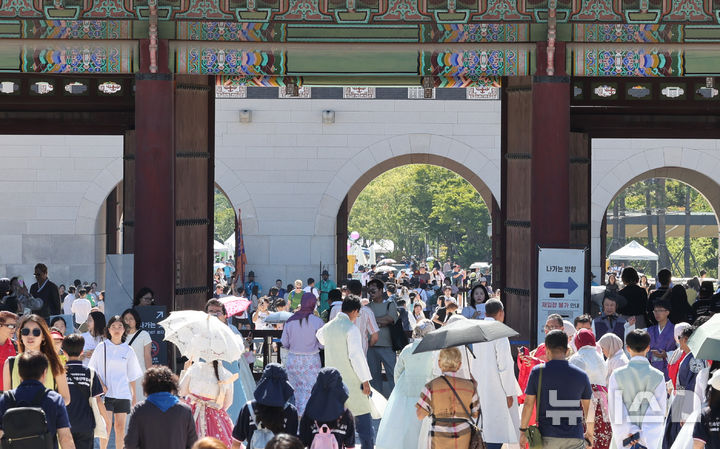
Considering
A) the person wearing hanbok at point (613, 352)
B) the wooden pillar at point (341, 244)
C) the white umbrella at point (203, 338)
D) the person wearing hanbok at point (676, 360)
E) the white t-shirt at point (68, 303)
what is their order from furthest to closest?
the wooden pillar at point (341, 244)
the white t-shirt at point (68, 303)
the person wearing hanbok at point (676, 360)
the person wearing hanbok at point (613, 352)
the white umbrella at point (203, 338)

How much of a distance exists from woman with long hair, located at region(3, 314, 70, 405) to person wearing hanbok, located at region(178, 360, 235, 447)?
92 cm

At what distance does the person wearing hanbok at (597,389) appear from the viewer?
356 inches

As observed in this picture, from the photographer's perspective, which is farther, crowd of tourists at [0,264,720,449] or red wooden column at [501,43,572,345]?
red wooden column at [501,43,572,345]

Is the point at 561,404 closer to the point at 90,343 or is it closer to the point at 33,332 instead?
the point at 33,332

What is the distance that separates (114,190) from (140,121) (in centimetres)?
1530

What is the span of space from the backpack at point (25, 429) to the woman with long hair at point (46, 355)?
3.72 ft

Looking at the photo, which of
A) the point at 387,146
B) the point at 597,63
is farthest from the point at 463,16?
the point at 387,146

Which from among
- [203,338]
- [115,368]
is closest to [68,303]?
[115,368]

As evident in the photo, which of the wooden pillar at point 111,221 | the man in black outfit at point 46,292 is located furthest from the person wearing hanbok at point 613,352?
the wooden pillar at point 111,221

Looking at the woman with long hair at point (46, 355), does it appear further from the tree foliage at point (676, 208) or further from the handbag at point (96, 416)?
the tree foliage at point (676, 208)

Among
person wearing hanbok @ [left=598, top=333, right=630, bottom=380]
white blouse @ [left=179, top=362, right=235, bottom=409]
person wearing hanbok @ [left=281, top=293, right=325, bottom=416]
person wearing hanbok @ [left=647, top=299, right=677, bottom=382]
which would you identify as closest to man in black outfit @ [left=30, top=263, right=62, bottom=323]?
person wearing hanbok @ [left=281, top=293, right=325, bottom=416]

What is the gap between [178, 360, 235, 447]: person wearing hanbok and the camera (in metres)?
8.57

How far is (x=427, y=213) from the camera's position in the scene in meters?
50.7

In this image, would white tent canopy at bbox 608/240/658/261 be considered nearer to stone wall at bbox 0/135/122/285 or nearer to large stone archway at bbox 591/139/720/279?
large stone archway at bbox 591/139/720/279
